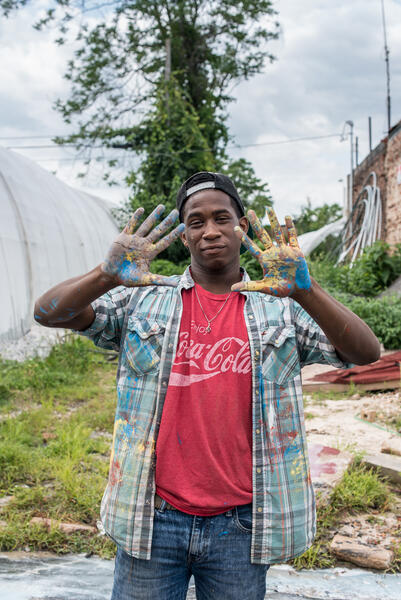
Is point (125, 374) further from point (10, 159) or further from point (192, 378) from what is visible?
point (10, 159)

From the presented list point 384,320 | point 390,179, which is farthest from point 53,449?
point 390,179

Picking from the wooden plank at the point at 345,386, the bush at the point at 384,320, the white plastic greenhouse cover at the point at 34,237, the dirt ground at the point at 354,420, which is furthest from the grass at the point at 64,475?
the bush at the point at 384,320

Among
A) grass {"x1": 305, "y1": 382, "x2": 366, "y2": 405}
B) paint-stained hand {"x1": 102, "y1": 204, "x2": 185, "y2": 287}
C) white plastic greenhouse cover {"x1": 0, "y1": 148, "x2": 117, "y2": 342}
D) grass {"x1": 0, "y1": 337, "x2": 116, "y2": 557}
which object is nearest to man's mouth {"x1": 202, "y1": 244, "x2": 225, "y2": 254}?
paint-stained hand {"x1": 102, "y1": 204, "x2": 185, "y2": 287}

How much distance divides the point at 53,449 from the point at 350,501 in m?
2.23

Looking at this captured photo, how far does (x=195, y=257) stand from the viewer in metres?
1.58

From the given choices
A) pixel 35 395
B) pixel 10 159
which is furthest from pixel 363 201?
pixel 35 395

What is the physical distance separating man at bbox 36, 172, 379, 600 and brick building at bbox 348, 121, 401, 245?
10652 mm

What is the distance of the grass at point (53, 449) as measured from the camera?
2.75 meters

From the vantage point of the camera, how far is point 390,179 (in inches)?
465

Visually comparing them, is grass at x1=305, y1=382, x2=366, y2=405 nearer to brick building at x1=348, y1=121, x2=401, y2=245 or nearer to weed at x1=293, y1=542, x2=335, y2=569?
weed at x1=293, y1=542, x2=335, y2=569

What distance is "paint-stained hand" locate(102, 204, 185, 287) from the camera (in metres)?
1.43

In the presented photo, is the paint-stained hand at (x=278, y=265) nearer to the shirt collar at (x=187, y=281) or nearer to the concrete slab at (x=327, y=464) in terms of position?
the shirt collar at (x=187, y=281)

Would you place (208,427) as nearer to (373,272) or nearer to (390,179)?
(373,272)

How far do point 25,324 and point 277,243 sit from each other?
7.25 meters
